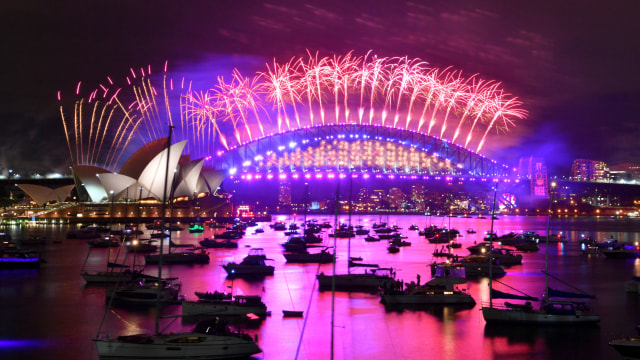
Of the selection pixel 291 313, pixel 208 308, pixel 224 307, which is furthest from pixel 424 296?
pixel 208 308

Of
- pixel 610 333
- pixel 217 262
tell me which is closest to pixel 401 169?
pixel 217 262

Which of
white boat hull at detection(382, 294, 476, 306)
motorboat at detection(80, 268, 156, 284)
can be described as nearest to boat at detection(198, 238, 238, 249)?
motorboat at detection(80, 268, 156, 284)

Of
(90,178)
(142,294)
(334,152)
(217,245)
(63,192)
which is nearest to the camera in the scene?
(142,294)

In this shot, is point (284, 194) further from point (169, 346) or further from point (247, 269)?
point (169, 346)

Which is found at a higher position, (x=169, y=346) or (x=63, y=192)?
(x=63, y=192)

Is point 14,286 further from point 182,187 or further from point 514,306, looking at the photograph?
point 182,187

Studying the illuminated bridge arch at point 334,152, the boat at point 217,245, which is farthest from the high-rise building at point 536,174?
the boat at point 217,245

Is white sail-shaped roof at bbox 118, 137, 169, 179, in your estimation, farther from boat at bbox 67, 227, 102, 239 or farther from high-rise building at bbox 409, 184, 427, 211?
high-rise building at bbox 409, 184, 427, 211
